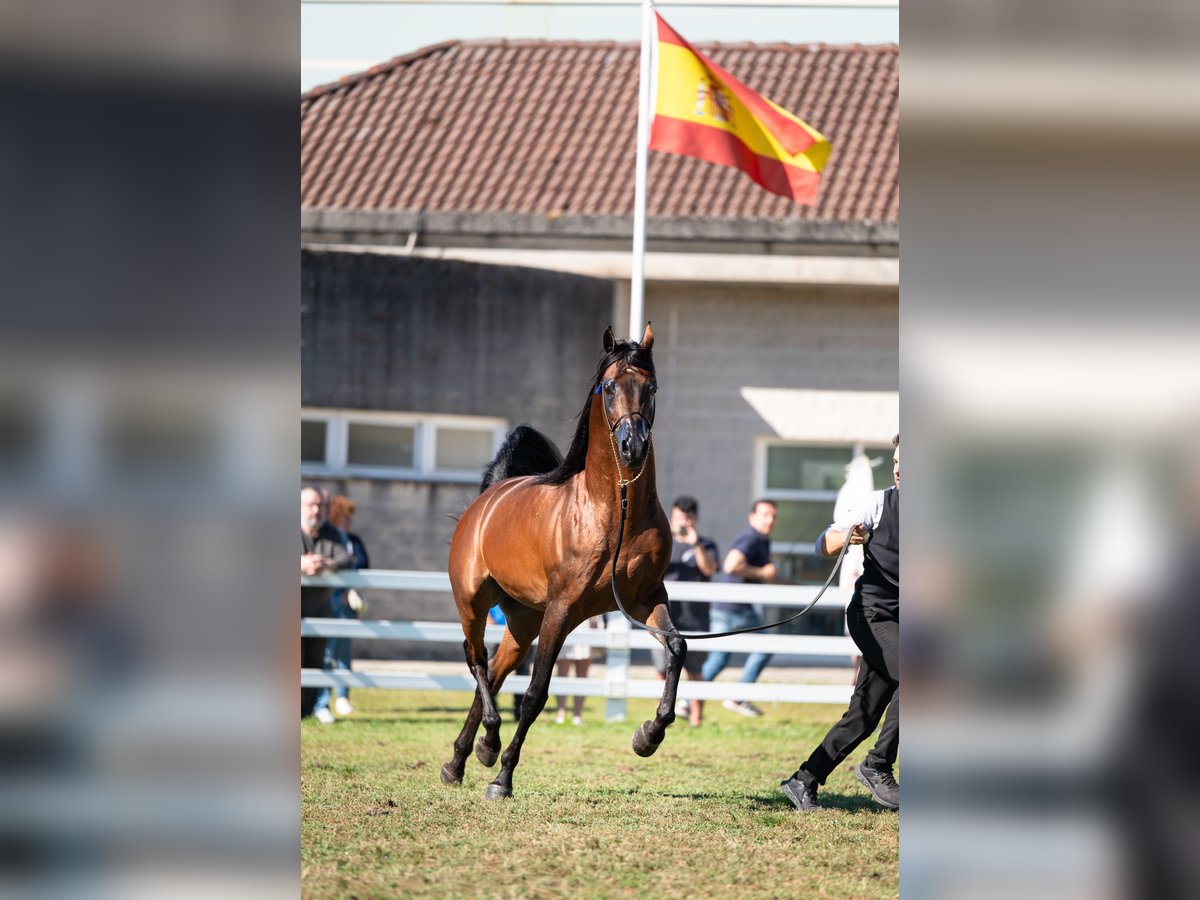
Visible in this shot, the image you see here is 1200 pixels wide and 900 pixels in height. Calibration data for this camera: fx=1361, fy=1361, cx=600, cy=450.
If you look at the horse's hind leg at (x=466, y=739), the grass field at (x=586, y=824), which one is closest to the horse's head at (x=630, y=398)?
the grass field at (x=586, y=824)

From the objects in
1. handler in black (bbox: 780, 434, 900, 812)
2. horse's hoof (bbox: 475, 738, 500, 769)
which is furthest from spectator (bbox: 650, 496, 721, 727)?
handler in black (bbox: 780, 434, 900, 812)

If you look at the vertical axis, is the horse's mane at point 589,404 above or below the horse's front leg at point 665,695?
above

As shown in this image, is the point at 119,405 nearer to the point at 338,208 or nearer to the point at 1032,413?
the point at 1032,413

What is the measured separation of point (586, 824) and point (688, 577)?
5.45 metres

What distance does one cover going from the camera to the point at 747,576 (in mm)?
11852

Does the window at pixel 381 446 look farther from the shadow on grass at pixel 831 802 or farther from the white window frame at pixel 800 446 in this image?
the shadow on grass at pixel 831 802

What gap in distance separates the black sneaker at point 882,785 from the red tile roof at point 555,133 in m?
11.0

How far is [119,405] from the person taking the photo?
2830 millimetres

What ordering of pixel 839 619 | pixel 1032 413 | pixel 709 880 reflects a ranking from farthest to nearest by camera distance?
pixel 839 619, pixel 709 880, pixel 1032 413

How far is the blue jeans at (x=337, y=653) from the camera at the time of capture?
36.0 feet

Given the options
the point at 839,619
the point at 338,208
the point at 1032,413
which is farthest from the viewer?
the point at 338,208

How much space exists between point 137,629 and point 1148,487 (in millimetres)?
2111

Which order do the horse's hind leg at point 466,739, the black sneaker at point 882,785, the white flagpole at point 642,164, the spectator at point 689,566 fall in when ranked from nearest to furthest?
the black sneaker at point 882,785, the horse's hind leg at point 466,739, the spectator at point 689,566, the white flagpole at point 642,164

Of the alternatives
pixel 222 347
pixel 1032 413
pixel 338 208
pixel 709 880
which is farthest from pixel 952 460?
pixel 338 208
